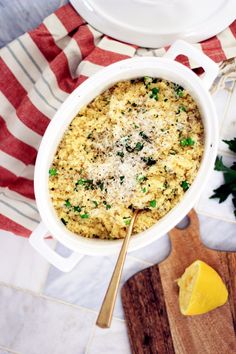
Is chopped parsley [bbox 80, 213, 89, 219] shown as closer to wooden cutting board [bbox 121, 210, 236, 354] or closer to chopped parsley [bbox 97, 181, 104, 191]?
chopped parsley [bbox 97, 181, 104, 191]

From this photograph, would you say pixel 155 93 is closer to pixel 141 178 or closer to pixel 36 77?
pixel 141 178

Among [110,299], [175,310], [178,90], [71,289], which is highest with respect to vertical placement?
[178,90]

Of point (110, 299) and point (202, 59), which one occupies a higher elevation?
point (202, 59)

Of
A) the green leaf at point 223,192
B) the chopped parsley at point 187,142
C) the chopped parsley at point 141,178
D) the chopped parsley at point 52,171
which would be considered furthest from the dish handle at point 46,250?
the green leaf at point 223,192

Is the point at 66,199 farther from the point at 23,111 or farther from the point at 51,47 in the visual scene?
the point at 51,47

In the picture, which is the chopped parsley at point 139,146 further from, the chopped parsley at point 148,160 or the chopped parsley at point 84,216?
the chopped parsley at point 84,216

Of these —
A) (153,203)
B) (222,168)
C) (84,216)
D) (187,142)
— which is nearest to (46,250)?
(84,216)

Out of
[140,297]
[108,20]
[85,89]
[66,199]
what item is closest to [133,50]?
[108,20]
